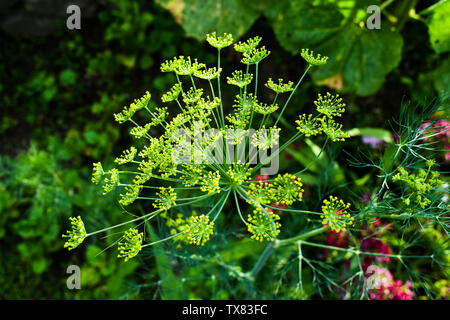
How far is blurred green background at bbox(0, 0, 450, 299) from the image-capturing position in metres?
3.41

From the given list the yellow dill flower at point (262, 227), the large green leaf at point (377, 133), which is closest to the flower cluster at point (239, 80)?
the yellow dill flower at point (262, 227)

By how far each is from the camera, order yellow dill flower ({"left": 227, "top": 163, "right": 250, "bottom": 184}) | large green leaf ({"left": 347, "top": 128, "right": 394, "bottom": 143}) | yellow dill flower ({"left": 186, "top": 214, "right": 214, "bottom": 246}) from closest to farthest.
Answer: yellow dill flower ({"left": 186, "top": 214, "right": 214, "bottom": 246}) → yellow dill flower ({"left": 227, "top": 163, "right": 250, "bottom": 184}) → large green leaf ({"left": 347, "top": 128, "right": 394, "bottom": 143})

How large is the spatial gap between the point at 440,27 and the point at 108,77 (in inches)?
136

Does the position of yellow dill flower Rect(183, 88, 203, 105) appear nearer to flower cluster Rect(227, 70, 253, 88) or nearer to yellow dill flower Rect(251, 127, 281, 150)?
flower cluster Rect(227, 70, 253, 88)

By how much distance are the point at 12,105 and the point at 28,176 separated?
135cm

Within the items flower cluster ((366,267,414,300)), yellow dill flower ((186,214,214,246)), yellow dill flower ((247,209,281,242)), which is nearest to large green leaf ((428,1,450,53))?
flower cluster ((366,267,414,300))

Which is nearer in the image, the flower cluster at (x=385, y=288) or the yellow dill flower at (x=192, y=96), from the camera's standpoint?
the yellow dill flower at (x=192, y=96)

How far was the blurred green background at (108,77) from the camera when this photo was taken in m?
3.41

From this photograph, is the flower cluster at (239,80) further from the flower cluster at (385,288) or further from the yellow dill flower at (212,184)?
the flower cluster at (385,288)

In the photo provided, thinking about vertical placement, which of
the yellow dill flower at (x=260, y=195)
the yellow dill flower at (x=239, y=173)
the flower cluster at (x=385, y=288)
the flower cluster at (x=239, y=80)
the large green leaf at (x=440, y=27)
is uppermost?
the large green leaf at (x=440, y=27)

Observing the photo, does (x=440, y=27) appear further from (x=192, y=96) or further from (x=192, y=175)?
(x=192, y=175)

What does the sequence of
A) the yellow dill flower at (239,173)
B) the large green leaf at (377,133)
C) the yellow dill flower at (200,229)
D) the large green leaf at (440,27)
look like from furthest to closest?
1. the large green leaf at (377,133)
2. the large green leaf at (440,27)
3. the yellow dill flower at (239,173)
4. the yellow dill flower at (200,229)

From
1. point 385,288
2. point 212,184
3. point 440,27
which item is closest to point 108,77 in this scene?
point 212,184
